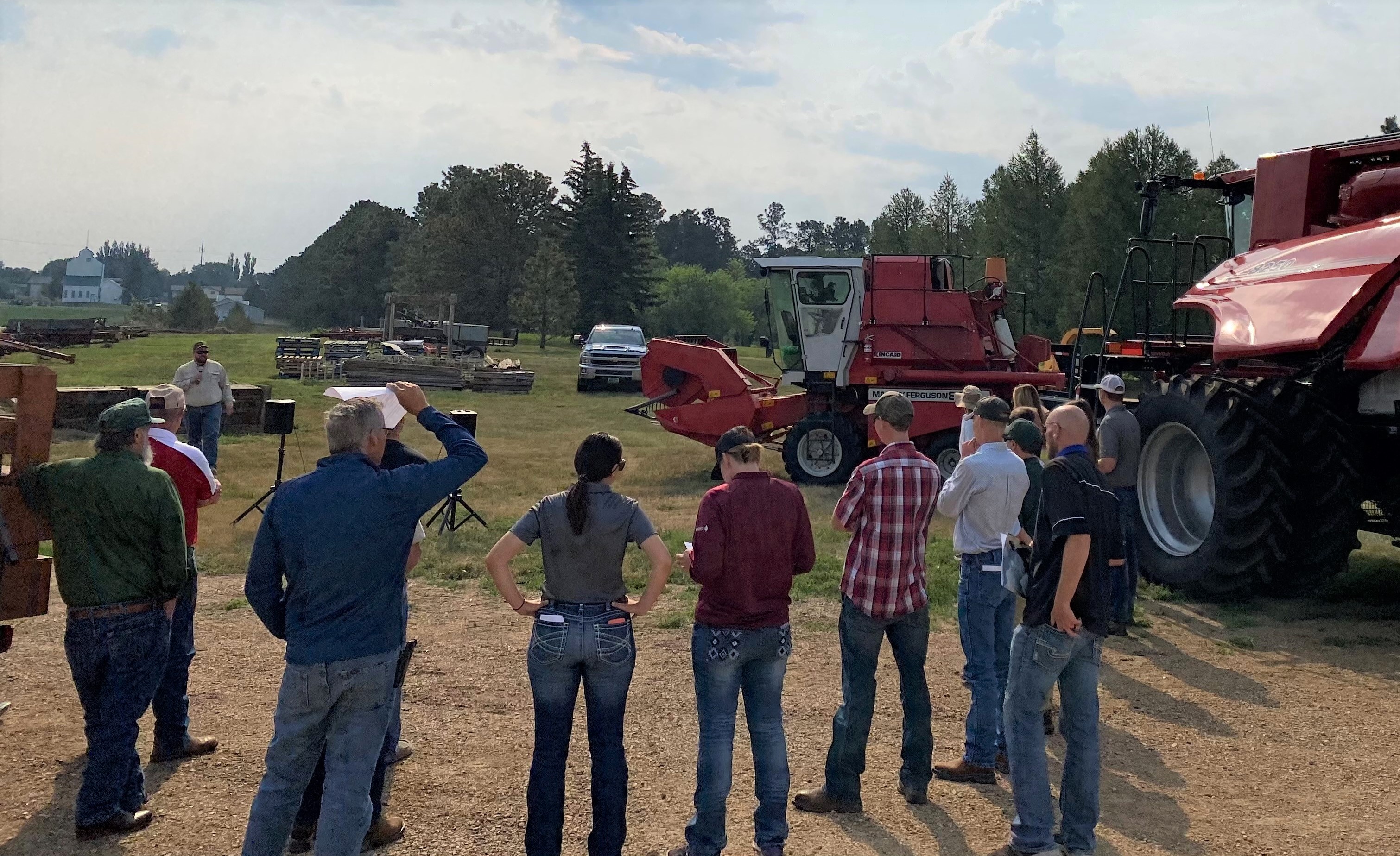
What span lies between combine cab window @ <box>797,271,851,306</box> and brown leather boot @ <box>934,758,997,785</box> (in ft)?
32.4

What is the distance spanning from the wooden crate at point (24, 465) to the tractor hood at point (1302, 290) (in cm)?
763

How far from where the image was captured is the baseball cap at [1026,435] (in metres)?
5.25

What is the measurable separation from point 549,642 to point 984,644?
2351 millimetres

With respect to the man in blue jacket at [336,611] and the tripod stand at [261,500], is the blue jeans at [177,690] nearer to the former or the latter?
the man in blue jacket at [336,611]

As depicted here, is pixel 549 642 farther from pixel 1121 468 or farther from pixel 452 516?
pixel 452 516

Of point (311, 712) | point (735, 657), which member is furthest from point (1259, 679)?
point (311, 712)

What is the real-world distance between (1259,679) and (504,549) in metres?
5.39

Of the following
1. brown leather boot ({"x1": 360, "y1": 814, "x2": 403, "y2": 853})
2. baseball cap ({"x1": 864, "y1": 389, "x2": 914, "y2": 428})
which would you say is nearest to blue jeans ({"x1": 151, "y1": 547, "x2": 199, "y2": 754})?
brown leather boot ({"x1": 360, "y1": 814, "x2": 403, "y2": 853})

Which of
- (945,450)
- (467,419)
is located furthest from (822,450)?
(467,419)

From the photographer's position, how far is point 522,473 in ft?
49.6

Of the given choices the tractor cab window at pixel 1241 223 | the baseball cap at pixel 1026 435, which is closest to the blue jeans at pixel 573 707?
the baseball cap at pixel 1026 435

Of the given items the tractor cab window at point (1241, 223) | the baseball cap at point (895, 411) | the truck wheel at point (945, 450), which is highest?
the tractor cab window at point (1241, 223)

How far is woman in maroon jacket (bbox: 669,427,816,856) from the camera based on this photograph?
4359mm

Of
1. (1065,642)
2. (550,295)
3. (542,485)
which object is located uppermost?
(550,295)
